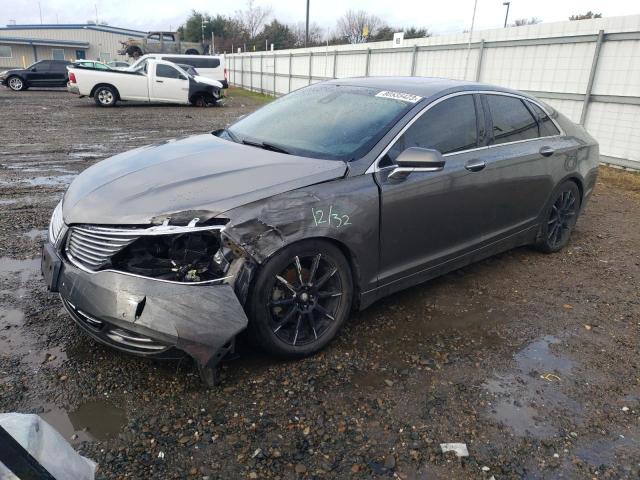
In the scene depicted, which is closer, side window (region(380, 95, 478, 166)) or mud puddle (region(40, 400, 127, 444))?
mud puddle (region(40, 400, 127, 444))

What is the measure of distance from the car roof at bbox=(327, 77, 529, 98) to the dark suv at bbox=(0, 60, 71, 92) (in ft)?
88.3

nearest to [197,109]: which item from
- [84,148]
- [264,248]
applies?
[84,148]

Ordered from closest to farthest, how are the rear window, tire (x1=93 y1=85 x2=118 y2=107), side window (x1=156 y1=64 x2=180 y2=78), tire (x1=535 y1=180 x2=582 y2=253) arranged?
tire (x1=535 y1=180 x2=582 y2=253) → tire (x1=93 y1=85 x2=118 y2=107) → side window (x1=156 y1=64 x2=180 y2=78) → the rear window

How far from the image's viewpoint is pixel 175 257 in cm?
278

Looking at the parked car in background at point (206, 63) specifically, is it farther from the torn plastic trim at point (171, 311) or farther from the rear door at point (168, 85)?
the torn plastic trim at point (171, 311)

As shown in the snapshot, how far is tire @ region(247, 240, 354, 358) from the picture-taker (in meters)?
2.81

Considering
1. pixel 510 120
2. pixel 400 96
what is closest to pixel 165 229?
pixel 400 96

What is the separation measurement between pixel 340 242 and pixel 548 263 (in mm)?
2819

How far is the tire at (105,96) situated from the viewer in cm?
1775

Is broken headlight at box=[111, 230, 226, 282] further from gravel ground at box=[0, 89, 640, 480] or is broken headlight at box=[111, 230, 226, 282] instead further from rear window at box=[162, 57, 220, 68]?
rear window at box=[162, 57, 220, 68]

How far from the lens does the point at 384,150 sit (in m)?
3.33

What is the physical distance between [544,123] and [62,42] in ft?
204

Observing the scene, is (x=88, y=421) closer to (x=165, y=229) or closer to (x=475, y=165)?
(x=165, y=229)

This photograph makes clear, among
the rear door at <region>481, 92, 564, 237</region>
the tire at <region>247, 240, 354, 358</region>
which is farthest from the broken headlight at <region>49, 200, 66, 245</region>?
the rear door at <region>481, 92, 564, 237</region>
